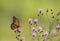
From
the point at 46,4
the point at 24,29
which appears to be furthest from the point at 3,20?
the point at 46,4

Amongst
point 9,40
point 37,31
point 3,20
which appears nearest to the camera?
point 37,31

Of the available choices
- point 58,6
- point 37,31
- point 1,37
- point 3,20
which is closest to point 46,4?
point 58,6

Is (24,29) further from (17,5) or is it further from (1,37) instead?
(17,5)

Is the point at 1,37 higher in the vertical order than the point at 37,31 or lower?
higher

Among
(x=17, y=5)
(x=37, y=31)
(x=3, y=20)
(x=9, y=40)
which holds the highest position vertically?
(x=17, y=5)

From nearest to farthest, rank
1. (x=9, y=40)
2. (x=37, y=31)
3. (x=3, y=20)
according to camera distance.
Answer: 1. (x=37, y=31)
2. (x=9, y=40)
3. (x=3, y=20)

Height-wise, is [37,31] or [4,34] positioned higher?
[4,34]

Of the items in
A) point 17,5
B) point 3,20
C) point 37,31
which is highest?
point 17,5

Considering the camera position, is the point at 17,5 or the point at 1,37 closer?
the point at 1,37

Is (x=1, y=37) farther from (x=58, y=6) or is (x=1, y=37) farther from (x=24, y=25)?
(x=58, y=6)
